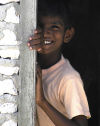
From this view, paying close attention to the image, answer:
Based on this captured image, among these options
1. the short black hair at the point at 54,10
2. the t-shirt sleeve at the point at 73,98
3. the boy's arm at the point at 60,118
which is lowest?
the boy's arm at the point at 60,118

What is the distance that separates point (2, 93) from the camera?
2.21m

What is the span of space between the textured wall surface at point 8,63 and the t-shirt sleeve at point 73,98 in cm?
43

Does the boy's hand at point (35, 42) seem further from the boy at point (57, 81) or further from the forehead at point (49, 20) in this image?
the forehead at point (49, 20)

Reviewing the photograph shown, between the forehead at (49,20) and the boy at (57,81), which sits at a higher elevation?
the forehead at (49,20)

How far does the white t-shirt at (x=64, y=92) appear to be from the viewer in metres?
2.48

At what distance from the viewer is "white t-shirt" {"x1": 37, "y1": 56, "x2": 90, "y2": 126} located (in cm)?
248

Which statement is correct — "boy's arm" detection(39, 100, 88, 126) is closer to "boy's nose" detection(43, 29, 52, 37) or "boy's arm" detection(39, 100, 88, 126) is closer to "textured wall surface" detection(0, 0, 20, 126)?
"textured wall surface" detection(0, 0, 20, 126)

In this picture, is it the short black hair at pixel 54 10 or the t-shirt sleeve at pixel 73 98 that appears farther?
the short black hair at pixel 54 10

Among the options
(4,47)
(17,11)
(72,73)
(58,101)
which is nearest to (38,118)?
(58,101)

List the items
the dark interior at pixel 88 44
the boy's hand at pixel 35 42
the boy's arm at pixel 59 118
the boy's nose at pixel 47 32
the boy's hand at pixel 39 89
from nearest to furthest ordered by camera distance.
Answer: the boy's hand at pixel 35 42 < the boy's hand at pixel 39 89 < the boy's arm at pixel 59 118 < the boy's nose at pixel 47 32 < the dark interior at pixel 88 44

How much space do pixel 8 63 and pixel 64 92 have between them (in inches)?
20.7

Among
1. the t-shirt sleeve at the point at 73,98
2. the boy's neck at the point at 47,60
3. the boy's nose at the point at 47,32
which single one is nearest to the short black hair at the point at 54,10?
the boy's nose at the point at 47,32

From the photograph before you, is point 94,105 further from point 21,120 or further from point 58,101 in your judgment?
point 21,120

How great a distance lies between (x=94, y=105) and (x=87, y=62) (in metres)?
0.51
